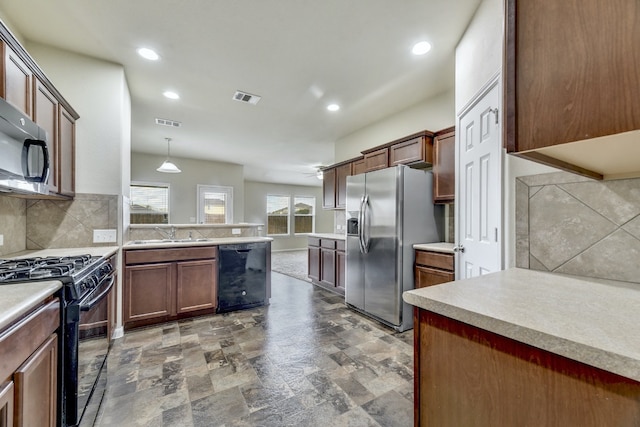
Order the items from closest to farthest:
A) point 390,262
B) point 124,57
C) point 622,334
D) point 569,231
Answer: point 622,334
point 569,231
point 124,57
point 390,262

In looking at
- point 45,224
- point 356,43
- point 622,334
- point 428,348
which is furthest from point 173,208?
point 622,334

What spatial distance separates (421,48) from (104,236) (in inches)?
137

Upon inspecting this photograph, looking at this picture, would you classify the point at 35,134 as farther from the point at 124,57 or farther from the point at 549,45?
the point at 549,45

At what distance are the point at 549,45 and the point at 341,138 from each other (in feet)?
15.4

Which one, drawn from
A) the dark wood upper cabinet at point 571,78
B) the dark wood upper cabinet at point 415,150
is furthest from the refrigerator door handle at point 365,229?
the dark wood upper cabinet at point 571,78

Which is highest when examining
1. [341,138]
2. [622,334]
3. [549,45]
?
[341,138]

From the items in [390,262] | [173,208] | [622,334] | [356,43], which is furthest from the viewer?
[173,208]

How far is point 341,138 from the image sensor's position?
5.29 metres

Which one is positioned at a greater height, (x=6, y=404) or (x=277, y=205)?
(x=277, y=205)

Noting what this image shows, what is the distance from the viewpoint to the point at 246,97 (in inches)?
138

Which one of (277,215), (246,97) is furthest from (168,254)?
(277,215)

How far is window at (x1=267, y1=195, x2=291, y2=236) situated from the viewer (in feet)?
31.9

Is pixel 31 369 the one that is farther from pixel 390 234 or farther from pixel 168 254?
pixel 390 234

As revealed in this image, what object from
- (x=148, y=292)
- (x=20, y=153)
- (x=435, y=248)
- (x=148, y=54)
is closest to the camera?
(x=20, y=153)
